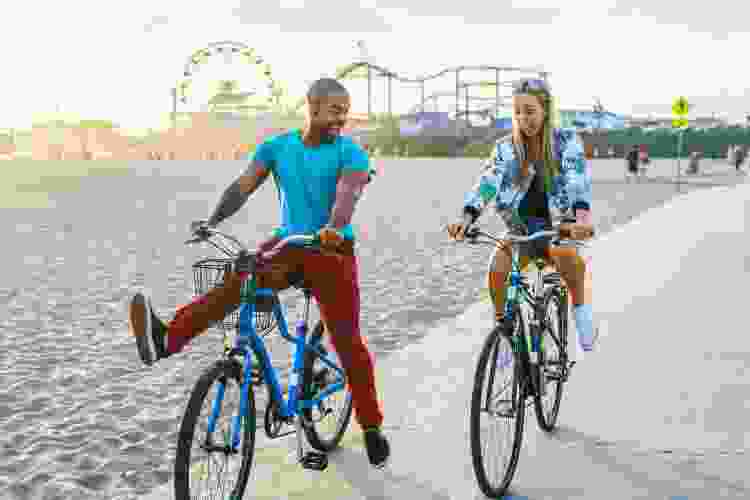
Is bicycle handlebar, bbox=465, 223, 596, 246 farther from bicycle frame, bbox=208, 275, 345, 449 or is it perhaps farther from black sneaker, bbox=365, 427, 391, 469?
black sneaker, bbox=365, 427, 391, 469

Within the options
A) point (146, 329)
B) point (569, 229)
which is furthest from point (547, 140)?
point (146, 329)

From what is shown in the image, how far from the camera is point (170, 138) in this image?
96312 millimetres

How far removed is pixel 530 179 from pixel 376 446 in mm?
1403

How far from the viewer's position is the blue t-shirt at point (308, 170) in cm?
362

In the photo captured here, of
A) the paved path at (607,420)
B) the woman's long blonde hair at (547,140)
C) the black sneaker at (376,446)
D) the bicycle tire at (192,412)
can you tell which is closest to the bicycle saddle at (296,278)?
the bicycle tire at (192,412)

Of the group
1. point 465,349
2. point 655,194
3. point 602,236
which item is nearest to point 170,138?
point 655,194

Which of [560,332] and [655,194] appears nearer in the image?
[560,332]

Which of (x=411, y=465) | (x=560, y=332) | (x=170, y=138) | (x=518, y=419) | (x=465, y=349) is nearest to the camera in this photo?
(x=518, y=419)

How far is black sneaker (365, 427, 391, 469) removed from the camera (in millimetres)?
3844

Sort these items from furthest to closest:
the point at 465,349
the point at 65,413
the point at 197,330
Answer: the point at 465,349
the point at 65,413
the point at 197,330

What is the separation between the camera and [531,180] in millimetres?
4355

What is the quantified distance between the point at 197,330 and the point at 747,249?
10.5 meters

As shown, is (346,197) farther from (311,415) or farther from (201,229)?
→ (311,415)

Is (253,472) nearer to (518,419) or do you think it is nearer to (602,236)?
(518,419)
